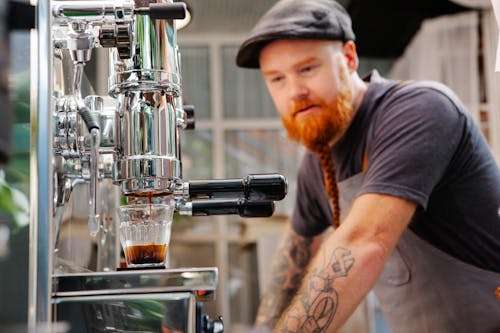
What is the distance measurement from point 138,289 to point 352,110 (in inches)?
37.9

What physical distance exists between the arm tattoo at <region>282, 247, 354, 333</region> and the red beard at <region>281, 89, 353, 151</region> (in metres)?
0.39

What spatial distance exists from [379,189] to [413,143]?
12 centimetres

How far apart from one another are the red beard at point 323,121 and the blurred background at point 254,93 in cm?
204

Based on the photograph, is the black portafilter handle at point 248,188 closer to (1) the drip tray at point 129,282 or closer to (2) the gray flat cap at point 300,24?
(1) the drip tray at point 129,282

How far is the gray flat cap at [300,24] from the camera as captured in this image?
1.38 m

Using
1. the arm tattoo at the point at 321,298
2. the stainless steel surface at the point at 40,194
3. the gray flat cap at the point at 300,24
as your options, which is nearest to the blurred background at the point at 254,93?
the gray flat cap at the point at 300,24

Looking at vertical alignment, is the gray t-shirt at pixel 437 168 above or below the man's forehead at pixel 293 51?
below

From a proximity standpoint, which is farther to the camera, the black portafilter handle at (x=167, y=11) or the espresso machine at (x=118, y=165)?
the black portafilter handle at (x=167, y=11)

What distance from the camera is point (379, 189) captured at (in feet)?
3.83

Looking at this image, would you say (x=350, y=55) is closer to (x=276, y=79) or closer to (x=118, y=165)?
(x=276, y=79)

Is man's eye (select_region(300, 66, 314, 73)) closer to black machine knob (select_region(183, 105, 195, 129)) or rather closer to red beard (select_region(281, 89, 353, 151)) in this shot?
red beard (select_region(281, 89, 353, 151))

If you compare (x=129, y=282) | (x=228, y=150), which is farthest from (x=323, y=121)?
(x=228, y=150)

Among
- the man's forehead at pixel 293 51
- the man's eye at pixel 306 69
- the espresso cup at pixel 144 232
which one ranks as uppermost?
the man's forehead at pixel 293 51

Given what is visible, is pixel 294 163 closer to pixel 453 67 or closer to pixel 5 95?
pixel 453 67
